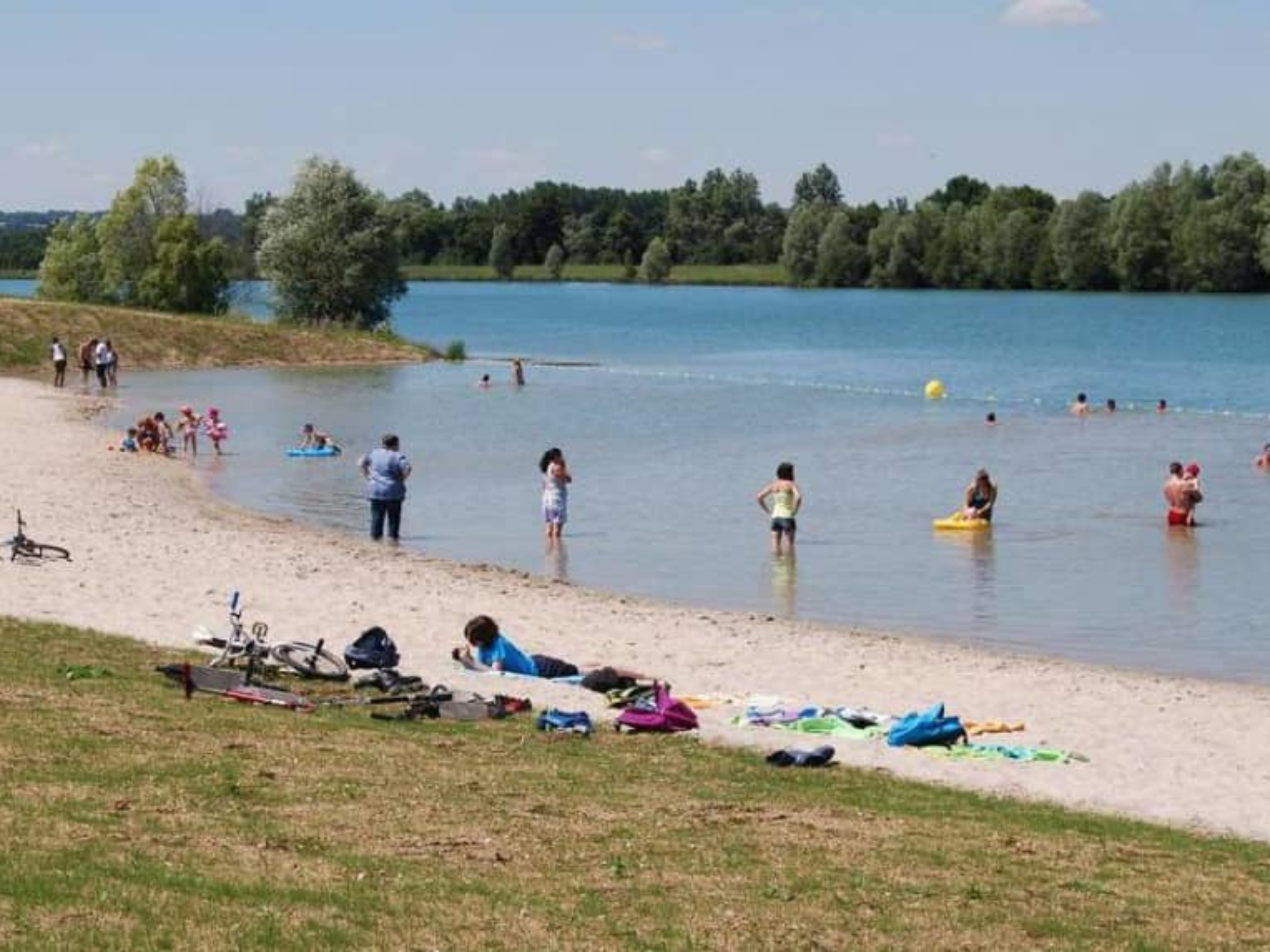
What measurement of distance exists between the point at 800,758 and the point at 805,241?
17442 cm

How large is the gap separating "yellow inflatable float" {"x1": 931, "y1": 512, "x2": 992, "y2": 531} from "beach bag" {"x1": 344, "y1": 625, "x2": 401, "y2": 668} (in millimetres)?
15841

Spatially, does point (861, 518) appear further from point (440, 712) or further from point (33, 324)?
point (33, 324)

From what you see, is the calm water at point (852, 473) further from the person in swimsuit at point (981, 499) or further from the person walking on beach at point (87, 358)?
Answer: the person walking on beach at point (87, 358)

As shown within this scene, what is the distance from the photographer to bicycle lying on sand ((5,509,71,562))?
22359 millimetres

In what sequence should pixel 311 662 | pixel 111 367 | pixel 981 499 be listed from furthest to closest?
pixel 111 367
pixel 981 499
pixel 311 662

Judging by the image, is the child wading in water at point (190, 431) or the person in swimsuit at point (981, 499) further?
the child wading in water at point (190, 431)

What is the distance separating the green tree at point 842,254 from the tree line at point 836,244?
17 cm

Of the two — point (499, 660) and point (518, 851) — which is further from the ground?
point (518, 851)

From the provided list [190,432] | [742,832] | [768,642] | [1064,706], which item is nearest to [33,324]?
[190,432]

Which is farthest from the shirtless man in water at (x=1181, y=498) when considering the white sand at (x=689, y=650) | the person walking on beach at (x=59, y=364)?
the person walking on beach at (x=59, y=364)

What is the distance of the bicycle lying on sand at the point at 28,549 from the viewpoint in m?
22.4

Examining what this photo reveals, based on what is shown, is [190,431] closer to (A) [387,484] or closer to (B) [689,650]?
(A) [387,484]

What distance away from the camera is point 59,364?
2328 inches

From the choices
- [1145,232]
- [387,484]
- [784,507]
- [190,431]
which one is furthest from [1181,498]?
[1145,232]
